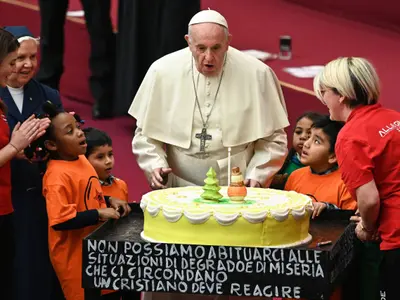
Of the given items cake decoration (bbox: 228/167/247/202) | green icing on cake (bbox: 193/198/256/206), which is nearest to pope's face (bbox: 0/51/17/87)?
green icing on cake (bbox: 193/198/256/206)

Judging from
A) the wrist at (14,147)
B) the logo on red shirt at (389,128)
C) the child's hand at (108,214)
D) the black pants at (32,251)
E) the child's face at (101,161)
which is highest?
the logo on red shirt at (389,128)

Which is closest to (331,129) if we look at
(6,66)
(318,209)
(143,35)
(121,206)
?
(318,209)

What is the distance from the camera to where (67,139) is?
20.9ft

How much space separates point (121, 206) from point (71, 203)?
25 centimetres

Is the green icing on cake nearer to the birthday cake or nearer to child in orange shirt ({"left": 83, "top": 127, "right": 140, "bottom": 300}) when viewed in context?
the birthday cake

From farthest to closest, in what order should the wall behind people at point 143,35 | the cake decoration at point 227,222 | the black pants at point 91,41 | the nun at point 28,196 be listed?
the black pants at point 91,41 < the wall behind people at point 143,35 < the nun at point 28,196 < the cake decoration at point 227,222

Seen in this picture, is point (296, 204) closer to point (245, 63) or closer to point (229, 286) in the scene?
point (229, 286)

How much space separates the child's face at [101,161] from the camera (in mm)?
6727

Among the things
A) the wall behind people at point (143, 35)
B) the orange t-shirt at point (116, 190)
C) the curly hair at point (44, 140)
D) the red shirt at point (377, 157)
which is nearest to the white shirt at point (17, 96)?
the curly hair at point (44, 140)

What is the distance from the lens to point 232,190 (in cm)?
577

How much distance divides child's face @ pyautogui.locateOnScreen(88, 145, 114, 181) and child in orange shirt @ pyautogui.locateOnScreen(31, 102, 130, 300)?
28 centimetres

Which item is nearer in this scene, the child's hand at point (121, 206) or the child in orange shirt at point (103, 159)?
the child's hand at point (121, 206)

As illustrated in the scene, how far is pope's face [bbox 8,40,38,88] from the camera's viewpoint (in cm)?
672

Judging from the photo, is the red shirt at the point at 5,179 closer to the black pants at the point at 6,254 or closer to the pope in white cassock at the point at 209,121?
the black pants at the point at 6,254
